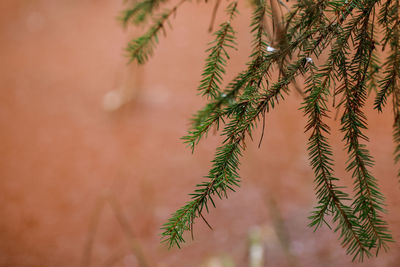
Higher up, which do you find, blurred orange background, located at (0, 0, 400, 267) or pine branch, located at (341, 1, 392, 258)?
blurred orange background, located at (0, 0, 400, 267)

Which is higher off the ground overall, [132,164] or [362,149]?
[132,164]

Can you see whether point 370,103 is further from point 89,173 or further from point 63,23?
point 63,23

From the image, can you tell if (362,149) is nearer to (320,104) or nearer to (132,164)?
(320,104)

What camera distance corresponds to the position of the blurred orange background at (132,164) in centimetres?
150

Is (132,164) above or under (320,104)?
above

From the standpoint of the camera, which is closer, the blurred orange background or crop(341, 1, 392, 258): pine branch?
crop(341, 1, 392, 258): pine branch

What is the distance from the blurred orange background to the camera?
1.50 meters

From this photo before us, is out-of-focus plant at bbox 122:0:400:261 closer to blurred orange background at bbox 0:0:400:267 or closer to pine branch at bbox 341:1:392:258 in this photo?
pine branch at bbox 341:1:392:258

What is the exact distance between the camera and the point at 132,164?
6.59 feet

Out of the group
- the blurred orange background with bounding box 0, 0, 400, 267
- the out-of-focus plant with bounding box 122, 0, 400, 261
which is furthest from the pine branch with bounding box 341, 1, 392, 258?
the blurred orange background with bounding box 0, 0, 400, 267

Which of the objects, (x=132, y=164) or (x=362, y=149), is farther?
(x=132, y=164)

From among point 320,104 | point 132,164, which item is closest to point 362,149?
point 320,104

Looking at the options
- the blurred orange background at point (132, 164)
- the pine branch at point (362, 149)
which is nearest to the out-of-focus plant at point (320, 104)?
the pine branch at point (362, 149)

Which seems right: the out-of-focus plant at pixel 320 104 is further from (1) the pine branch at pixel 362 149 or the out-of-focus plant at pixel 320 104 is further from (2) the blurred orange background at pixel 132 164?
(2) the blurred orange background at pixel 132 164
